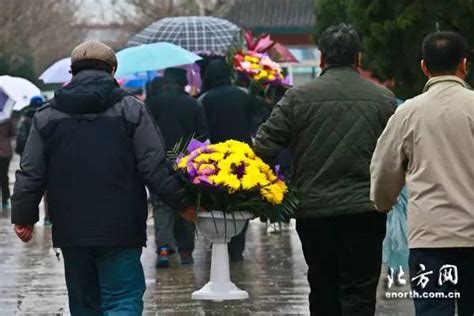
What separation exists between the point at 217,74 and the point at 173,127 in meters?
0.82

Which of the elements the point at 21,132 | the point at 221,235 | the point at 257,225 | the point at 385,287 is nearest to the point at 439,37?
the point at 221,235

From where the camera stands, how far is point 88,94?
7426 mm

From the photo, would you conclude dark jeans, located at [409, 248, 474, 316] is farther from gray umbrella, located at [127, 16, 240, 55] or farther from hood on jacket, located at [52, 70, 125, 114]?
gray umbrella, located at [127, 16, 240, 55]

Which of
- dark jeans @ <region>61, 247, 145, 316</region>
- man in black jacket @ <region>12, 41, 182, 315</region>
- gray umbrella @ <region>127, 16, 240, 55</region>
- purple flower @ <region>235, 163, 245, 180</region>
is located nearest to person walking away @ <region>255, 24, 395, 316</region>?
man in black jacket @ <region>12, 41, 182, 315</region>

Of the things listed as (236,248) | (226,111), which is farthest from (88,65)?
(236,248)

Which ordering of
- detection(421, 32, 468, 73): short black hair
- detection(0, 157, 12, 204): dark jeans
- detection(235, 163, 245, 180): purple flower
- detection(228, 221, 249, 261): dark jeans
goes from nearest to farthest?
detection(421, 32, 468, 73): short black hair < detection(235, 163, 245, 180): purple flower < detection(228, 221, 249, 261): dark jeans < detection(0, 157, 12, 204): dark jeans

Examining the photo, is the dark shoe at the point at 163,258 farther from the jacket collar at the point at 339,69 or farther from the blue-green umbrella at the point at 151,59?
the jacket collar at the point at 339,69

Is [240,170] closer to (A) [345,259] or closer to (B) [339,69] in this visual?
(B) [339,69]

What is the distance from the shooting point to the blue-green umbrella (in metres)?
15.6

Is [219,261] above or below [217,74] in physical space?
below

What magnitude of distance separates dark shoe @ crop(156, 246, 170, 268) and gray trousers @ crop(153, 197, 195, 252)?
0.19ft

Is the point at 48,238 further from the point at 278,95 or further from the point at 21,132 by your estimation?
the point at 21,132

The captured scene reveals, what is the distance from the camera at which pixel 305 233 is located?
7.95m

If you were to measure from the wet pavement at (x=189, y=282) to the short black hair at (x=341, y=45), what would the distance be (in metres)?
2.46
